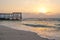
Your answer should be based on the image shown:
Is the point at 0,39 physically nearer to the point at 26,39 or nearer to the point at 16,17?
the point at 26,39

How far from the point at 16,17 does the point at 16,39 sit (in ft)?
156

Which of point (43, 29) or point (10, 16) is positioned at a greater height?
point (43, 29)

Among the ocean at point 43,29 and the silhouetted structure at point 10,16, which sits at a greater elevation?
the ocean at point 43,29

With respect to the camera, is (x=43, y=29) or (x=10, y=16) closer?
(x=43, y=29)

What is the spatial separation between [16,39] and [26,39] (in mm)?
638

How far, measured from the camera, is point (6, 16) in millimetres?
59219

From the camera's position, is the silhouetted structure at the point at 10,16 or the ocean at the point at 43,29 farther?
the silhouetted structure at the point at 10,16

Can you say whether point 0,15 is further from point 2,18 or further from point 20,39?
point 20,39

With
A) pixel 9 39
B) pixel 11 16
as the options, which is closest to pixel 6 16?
pixel 11 16

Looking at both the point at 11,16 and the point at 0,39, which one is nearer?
the point at 0,39

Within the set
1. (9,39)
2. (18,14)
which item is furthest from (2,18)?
(9,39)

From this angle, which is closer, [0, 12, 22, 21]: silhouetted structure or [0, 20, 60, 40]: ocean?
[0, 20, 60, 40]: ocean

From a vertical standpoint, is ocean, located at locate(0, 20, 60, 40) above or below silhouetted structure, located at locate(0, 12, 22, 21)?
above

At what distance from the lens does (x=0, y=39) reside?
38.2 ft
